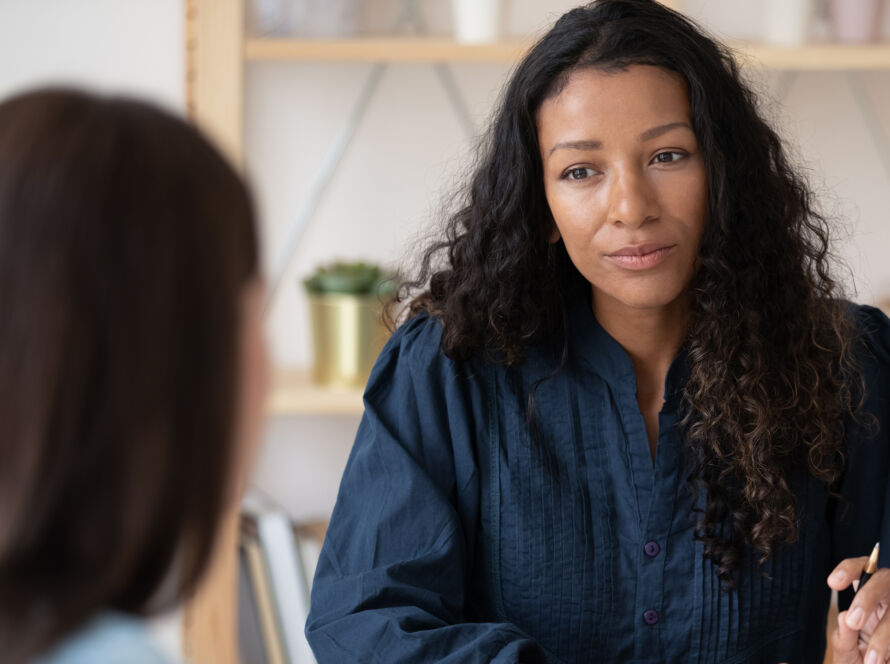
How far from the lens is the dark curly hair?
1.22 metres

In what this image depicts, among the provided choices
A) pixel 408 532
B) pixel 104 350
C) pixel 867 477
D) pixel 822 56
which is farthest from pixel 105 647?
pixel 822 56

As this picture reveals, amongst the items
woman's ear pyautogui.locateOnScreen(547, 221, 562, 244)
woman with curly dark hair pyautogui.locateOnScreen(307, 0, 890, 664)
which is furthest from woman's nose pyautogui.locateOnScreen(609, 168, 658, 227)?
woman's ear pyautogui.locateOnScreen(547, 221, 562, 244)

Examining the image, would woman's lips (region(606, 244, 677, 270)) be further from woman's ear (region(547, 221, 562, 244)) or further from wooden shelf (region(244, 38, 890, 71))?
wooden shelf (region(244, 38, 890, 71))

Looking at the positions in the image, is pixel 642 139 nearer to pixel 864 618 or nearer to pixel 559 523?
pixel 559 523

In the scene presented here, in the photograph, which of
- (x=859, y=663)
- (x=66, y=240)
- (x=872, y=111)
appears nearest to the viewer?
(x=66, y=240)

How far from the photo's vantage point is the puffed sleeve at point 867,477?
1293mm

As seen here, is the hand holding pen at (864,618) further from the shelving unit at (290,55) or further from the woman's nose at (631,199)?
the shelving unit at (290,55)

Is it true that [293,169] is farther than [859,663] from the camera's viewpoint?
Yes

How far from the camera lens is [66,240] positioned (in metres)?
0.57

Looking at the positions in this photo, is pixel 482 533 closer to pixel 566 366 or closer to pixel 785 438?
pixel 566 366

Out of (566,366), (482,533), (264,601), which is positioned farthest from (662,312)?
(264,601)

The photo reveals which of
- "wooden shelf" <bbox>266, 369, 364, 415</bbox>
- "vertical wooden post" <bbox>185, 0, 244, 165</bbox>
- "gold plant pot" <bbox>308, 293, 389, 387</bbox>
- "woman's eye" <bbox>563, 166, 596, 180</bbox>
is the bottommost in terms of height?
"wooden shelf" <bbox>266, 369, 364, 415</bbox>

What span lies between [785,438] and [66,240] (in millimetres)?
907

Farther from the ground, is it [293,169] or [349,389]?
[293,169]
